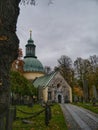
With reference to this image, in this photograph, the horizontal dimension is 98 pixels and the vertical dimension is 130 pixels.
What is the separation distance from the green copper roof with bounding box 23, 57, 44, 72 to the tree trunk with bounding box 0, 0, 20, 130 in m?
62.0

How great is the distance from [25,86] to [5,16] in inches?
1415

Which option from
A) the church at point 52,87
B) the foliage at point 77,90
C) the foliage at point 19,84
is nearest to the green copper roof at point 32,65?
the church at point 52,87

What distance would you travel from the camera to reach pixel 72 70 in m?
60.3

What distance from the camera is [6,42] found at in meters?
5.21

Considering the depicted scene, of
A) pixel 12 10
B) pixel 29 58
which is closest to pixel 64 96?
pixel 29 58

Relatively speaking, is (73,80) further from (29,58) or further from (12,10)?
(12,10)

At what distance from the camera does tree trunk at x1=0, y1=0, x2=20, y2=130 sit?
5.10m

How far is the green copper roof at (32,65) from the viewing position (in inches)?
2677

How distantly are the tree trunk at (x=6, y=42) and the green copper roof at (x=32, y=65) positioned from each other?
61987 mm

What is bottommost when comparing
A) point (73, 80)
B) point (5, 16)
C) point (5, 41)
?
point (5, 41)

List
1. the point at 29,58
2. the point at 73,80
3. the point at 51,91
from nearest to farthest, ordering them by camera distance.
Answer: the point at 51,91 → the point at 73,80 → the point at 29,58

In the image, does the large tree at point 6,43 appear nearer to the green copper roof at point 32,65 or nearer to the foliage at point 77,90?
the foliage at point 77,90

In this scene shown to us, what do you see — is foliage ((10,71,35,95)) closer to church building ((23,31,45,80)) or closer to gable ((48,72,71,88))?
gable ((48,72,71,88))

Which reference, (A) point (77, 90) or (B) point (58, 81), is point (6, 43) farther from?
(A) point (77, 90)
